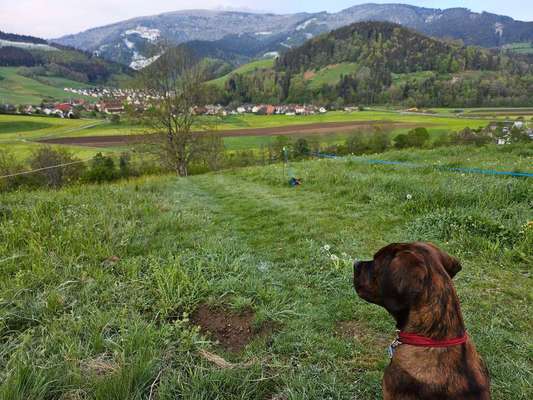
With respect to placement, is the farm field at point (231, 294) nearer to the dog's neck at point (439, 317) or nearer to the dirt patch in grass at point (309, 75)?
the dog's neck at point (439, 317)

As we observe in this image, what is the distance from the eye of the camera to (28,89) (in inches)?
5379

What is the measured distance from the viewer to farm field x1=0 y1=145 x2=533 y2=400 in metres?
2.75

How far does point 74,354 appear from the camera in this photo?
111 inches

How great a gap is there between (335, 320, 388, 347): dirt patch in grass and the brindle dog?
112cm

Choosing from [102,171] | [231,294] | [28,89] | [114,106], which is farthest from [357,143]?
[28,89]

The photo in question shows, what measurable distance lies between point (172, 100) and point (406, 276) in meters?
25.8

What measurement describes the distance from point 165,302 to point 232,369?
1250 mm

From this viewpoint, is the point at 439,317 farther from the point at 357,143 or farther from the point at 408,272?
the point at 357,143

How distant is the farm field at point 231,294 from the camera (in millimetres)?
2750

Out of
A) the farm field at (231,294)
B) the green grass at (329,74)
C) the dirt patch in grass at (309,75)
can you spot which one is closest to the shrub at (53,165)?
the farm field at (231,294)

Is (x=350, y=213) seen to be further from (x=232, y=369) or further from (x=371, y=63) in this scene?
(x=371, y=63)

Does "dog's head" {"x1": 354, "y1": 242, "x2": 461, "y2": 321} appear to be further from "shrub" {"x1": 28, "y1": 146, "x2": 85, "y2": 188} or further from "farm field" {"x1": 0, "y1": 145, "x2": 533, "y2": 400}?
"shrub" {"x1": 28, "y1": 146, "x2": 85, "y2": 188}

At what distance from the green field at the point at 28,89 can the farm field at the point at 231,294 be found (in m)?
133

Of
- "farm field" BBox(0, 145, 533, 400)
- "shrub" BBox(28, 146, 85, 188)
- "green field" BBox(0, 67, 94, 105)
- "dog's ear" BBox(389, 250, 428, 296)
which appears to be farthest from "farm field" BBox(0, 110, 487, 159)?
"green field" BBox(0, 67, 94, 105)
